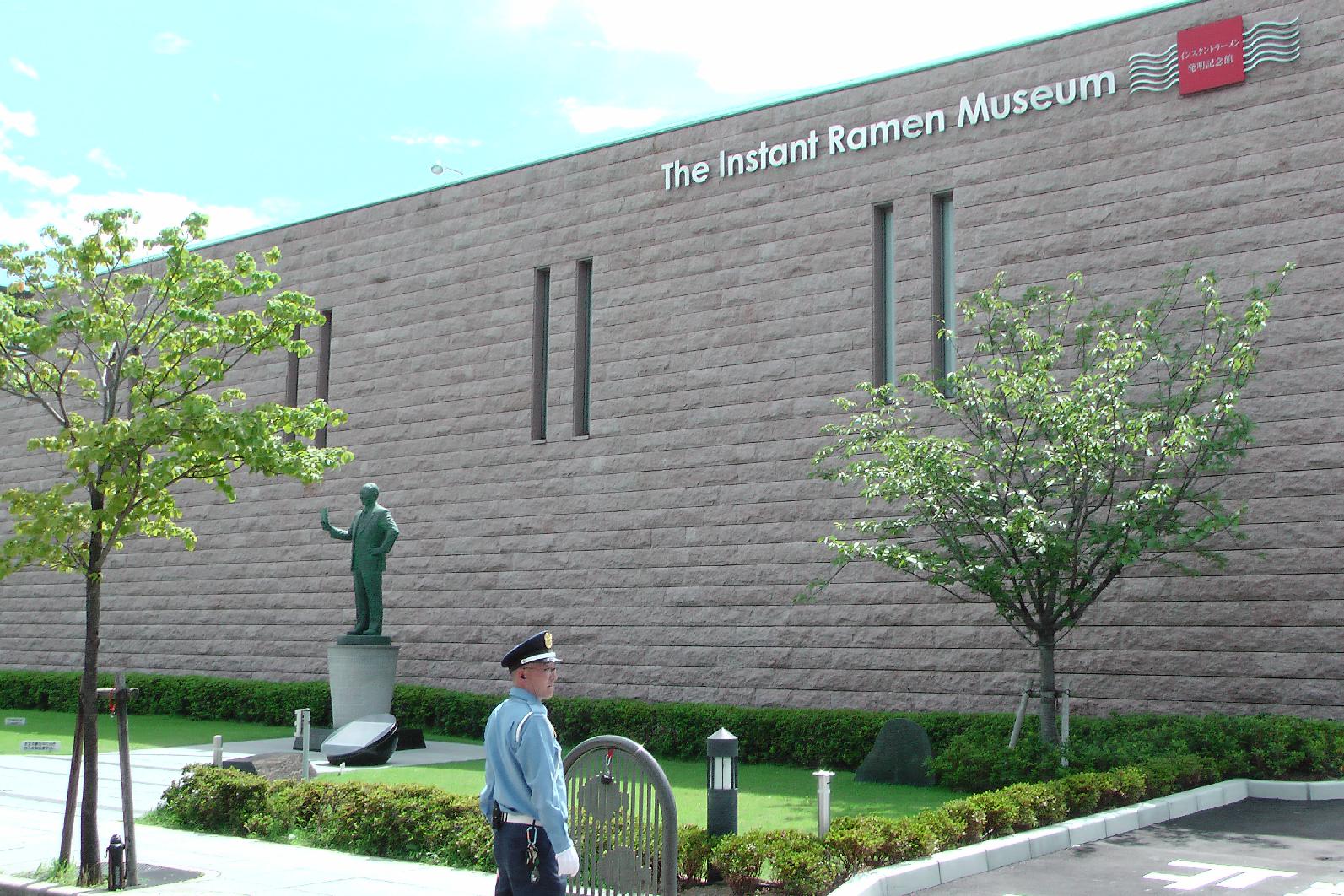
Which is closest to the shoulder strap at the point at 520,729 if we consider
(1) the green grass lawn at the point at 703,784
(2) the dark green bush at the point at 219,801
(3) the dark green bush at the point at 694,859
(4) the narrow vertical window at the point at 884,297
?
(3) the dark green bush at the point at 694,859

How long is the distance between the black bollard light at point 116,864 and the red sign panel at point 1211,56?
45.0ft

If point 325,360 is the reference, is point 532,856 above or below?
below

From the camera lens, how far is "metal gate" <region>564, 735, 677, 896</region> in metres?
6.66

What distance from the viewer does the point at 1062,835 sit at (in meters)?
9.55

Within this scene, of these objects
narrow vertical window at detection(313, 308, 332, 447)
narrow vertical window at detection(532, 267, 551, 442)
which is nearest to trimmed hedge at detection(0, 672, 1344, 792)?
narrow vertical window at detection(532, 267, 551, 442)

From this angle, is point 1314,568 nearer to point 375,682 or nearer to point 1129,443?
point 1129,443

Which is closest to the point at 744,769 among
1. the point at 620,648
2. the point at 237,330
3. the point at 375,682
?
the point at 620,648

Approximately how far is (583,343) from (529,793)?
14.7m

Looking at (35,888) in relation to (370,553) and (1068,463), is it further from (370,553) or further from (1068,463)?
(370,553)

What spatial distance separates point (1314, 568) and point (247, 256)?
37.1 feet

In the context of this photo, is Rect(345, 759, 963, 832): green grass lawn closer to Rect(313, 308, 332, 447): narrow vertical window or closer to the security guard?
the security guard

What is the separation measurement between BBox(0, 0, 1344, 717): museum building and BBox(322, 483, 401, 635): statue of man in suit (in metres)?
2.24

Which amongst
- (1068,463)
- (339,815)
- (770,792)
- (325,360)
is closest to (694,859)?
(339,815)

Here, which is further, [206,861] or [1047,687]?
[1047,687]
